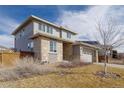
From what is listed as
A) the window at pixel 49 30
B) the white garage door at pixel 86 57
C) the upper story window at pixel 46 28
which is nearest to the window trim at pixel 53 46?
the upper story window at pixel 46 28

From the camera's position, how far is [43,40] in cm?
1656

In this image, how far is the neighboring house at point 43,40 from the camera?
16.6 metres

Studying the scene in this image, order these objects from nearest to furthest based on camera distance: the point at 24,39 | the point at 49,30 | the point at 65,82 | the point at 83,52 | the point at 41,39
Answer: the point at 65,82, the point at 41,39, the point at 49,30, the point at 24,39, the point at 83,52

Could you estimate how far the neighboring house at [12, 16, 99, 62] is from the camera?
1659cm

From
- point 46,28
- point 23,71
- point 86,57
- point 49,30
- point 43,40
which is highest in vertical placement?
point 46,28

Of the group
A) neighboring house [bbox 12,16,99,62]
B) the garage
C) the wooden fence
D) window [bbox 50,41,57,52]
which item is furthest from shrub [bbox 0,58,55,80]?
the garage

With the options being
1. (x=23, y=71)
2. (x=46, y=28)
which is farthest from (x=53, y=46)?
(x=23, y=71)

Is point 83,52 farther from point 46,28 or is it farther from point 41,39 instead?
point 41,39

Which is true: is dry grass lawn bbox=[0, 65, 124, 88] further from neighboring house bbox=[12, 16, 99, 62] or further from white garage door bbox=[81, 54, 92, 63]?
white garage door bbox=[81, 54, 92, 63]

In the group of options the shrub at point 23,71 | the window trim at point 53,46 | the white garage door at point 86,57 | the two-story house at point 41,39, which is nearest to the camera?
the shrub at point 23,71

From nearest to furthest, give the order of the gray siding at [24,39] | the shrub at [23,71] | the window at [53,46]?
the shrub at [23,71], the window at [53,46], the gray siding at [24,39]

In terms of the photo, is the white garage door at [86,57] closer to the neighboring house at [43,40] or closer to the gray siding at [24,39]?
the neighboring house at [43,40]
